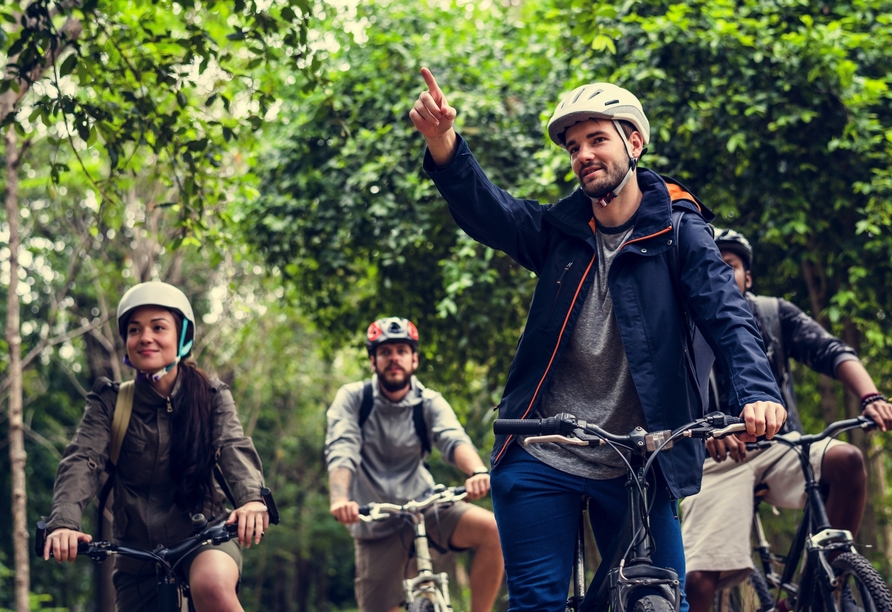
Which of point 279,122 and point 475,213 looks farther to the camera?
point 279,122

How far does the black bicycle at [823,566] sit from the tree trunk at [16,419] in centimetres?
534

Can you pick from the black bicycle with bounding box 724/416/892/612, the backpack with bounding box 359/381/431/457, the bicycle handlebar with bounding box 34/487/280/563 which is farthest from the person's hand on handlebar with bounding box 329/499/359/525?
the black bicycle with bounding box 724/416/892/612

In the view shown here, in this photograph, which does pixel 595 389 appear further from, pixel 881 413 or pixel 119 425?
pixel 119 425

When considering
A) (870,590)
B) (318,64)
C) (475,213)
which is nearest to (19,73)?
(318,64)

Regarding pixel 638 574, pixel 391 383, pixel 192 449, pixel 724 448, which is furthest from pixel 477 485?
pixel 638 574

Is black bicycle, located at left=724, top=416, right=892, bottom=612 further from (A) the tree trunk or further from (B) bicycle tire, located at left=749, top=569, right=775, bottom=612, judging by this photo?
(A) the tree trunk

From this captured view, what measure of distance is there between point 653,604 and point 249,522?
1825 millimetres

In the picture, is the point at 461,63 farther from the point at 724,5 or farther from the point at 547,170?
the point at 724,5

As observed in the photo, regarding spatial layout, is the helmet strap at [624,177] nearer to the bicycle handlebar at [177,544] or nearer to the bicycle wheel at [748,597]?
the bicycle handlebar at [177,544]

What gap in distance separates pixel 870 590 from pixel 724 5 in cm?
520

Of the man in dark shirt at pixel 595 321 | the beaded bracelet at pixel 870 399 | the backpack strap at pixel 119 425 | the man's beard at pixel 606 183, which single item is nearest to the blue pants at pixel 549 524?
the man in dark shirt at pixel 595 321

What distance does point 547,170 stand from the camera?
8.02 m

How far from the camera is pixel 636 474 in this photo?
2.97 meters

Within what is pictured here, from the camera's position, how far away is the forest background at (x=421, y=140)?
6.18 m
